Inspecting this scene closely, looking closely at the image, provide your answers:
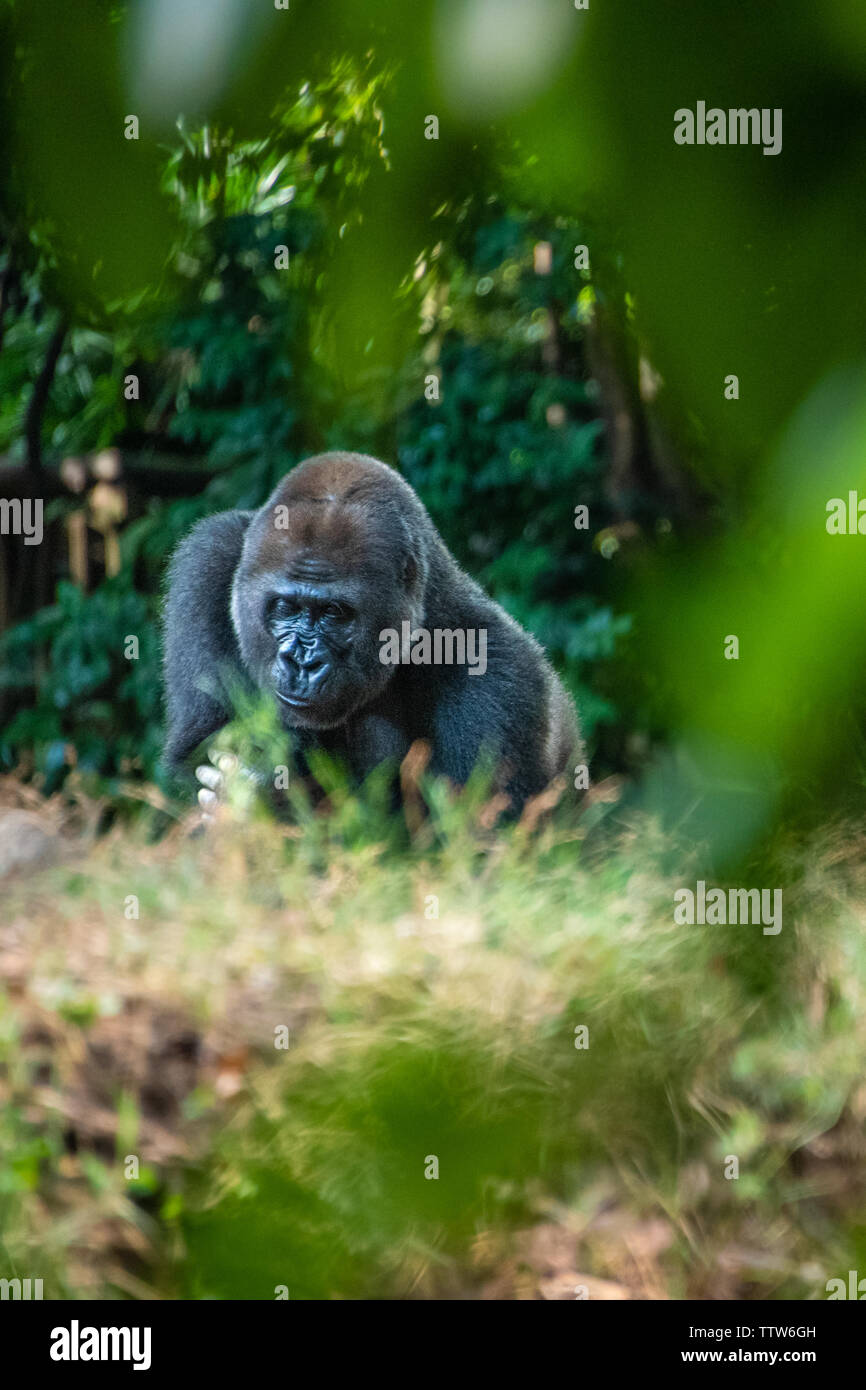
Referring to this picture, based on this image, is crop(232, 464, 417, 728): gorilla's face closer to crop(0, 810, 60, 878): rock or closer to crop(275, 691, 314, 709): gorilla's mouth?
crop(275, 691, 314, 709): gorilla's mouth

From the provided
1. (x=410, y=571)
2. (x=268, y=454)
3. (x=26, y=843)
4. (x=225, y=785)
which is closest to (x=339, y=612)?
(x=410, y=571)

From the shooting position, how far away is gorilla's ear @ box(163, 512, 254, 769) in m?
4.05

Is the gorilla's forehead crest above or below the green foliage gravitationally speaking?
below

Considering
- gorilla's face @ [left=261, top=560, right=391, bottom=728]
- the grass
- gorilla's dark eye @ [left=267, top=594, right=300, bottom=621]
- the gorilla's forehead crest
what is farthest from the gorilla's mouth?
the grass

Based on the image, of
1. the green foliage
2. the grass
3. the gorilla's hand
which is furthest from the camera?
the green foliage

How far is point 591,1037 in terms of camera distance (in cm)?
170

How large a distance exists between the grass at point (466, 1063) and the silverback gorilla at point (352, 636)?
4.85 feet

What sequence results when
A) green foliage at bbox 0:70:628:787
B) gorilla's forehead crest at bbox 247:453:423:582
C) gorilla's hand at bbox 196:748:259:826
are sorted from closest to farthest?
gorilla's hand at bbox 196:748:259:826 → gorilla's forehead crest at bbox 247:453:423:582 → green foliage at bbox 0:70:628:787

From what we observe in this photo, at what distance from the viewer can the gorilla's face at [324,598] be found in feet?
12.5

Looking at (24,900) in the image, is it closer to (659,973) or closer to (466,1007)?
(466,1007)

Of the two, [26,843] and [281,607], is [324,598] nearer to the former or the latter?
[281,607]

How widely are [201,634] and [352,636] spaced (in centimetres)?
55

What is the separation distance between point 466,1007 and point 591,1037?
0.27 m
